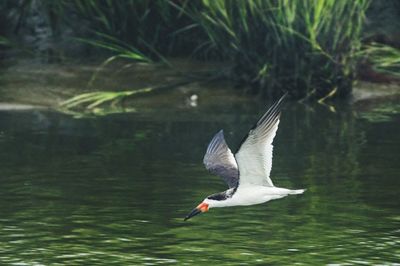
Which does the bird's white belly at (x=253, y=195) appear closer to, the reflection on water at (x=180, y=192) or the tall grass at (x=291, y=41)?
the reflection on water at (x=180, y=192)

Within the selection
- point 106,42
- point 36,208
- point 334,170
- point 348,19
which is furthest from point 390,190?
point 106,42

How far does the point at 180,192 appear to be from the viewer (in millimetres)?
14273

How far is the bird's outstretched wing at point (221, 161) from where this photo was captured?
13297 mm

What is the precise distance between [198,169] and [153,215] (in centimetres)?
280

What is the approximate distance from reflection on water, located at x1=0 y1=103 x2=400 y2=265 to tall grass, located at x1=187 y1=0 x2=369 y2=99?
515 millimetres

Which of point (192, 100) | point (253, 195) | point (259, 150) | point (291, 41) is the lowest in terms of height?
point (253, 195)

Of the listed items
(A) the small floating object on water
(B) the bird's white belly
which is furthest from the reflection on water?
(A) the small floating object on water

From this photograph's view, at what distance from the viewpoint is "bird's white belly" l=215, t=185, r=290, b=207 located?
11.8 meters

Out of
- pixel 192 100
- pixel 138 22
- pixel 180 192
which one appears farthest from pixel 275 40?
pixel 180 192

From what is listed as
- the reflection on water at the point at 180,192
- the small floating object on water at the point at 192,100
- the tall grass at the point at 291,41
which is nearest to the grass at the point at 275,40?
the tall grass at the point at 291,41

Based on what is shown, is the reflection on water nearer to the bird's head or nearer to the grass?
the bird's head

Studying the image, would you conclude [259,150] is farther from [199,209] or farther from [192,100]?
[192,100]

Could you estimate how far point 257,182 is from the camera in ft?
39.3

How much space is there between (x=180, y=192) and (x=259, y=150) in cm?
272
